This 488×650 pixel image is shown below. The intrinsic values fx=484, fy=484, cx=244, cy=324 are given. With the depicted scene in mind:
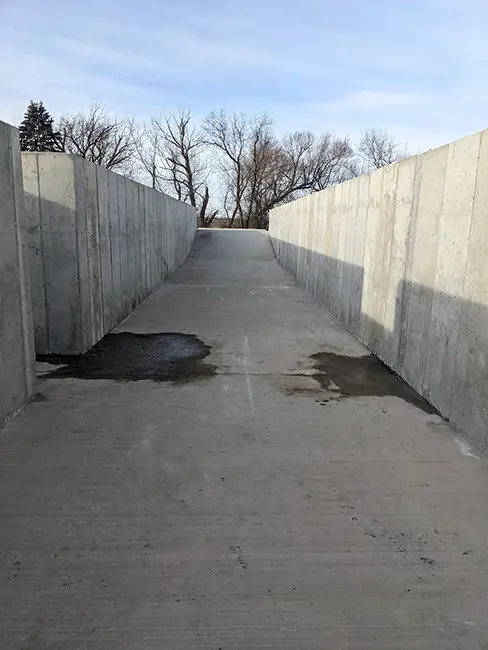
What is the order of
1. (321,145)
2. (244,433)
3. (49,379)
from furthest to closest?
(321,145), (49,379), (244,433)

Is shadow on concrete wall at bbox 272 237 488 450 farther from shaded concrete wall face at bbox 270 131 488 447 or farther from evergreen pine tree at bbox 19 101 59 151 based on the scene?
evergreen pine tree at bbox 19 101 59 151

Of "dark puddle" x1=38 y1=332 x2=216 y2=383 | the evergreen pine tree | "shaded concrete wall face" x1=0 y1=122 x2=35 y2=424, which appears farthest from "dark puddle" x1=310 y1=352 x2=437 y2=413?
the evergreen pine tree

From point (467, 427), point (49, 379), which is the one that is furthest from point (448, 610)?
point (49, 379)

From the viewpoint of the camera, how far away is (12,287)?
319 cm

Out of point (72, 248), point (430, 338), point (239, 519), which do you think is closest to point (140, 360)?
point (72, 248)

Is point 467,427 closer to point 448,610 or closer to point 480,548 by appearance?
point 480,548

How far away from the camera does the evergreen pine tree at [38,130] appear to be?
29.5 meters

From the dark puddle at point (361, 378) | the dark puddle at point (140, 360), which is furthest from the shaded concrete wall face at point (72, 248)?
the dark puddle at point (361, 378)

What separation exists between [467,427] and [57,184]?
3.95m

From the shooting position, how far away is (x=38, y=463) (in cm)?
265

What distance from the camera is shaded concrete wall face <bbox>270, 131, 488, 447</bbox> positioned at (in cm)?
295

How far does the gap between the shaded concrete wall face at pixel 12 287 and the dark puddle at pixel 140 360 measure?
861 mm

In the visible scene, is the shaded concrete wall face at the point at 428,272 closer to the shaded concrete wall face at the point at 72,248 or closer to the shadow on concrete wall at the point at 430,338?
the shadow on concrete wall at the point at 430,338

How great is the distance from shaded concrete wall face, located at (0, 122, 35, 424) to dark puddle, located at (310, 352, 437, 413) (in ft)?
7.70
